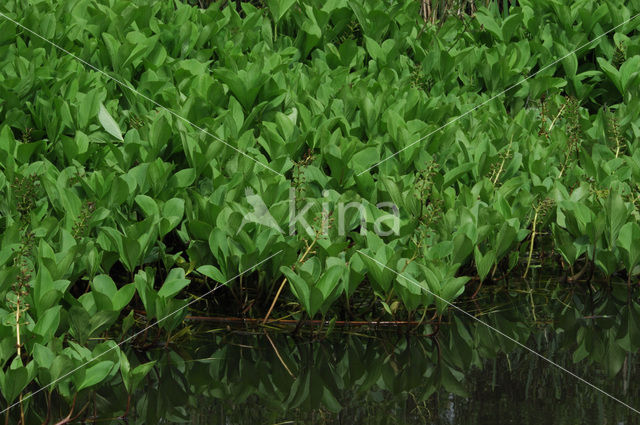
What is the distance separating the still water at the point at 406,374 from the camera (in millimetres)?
2520

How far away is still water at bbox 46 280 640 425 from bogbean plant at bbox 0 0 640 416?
0.12 m

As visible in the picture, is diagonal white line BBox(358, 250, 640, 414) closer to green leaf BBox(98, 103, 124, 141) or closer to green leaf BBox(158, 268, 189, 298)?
green leaf BBox(158, 268, 189, 298)

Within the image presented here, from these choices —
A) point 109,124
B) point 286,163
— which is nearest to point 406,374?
point 286,163

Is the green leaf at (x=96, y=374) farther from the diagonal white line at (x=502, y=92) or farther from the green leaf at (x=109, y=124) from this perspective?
the green leaf at (x=109, y=124)

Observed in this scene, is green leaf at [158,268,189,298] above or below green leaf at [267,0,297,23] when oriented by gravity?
below

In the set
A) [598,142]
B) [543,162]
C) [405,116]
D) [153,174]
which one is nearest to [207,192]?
[153,174]

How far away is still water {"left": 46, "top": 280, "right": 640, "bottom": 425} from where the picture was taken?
2.52m

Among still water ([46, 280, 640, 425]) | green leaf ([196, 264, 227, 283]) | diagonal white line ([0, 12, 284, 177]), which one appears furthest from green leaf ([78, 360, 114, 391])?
diagonal white line ([0, 12, 284, 177])

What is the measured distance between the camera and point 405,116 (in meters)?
4.34

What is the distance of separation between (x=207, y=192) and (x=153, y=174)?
0.24 meters

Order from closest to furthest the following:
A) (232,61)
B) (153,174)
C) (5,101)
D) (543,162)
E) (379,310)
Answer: (379,310) → (153,174) → (543,162) → (5,101) → (232,61)

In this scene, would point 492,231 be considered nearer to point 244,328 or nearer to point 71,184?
point 244,328

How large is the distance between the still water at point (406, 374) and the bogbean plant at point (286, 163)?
0.12m

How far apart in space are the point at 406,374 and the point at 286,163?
1.26 m
